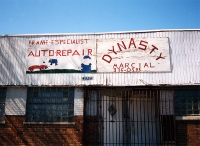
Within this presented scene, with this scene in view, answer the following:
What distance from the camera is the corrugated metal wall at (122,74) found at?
33.2ft

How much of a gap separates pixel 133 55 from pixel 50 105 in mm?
4809

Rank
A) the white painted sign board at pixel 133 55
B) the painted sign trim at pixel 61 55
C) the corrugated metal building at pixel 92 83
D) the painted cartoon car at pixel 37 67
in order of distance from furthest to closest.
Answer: the painted cartoon car at pixel 37 67 < the painted sign trim at pixel 61 55 < the white painted sign board at pixel 133 55 < the corrugated metal building at pixel 92 83

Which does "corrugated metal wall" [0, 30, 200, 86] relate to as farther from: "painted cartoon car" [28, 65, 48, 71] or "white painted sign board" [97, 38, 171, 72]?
"painted cartoon car" [28, 65, 48, 71]

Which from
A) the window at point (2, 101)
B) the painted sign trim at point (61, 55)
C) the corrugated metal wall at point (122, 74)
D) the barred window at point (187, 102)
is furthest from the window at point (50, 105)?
the barred window at point (187, 102)

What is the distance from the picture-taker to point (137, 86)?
10055 mm

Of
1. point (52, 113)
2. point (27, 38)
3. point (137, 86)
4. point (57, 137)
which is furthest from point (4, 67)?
point (137, 86)

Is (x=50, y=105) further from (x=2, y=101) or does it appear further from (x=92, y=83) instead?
(x=2, y=101)

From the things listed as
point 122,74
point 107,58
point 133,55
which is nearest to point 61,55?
point 107,58

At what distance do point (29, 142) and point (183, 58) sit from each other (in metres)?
8.45

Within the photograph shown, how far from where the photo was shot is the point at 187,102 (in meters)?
9.96

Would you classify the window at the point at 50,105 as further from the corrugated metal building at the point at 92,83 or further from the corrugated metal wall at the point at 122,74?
the corrugated metal wall at the point at 122,74

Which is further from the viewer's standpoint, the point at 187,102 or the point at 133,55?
the point at 133,55

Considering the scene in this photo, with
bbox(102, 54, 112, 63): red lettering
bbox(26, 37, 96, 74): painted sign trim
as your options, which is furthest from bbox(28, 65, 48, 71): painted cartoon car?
bbox(102, 54, 112, 63): red lettering

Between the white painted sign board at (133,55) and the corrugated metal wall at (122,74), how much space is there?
9.8 inches
